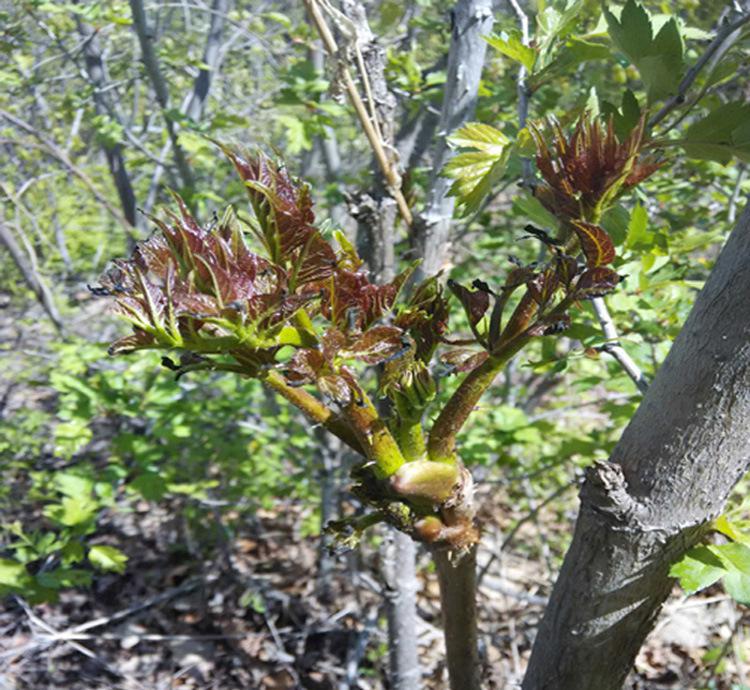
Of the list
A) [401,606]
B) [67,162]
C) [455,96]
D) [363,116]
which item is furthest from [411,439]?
[67,162]

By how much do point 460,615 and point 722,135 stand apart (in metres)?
0.66

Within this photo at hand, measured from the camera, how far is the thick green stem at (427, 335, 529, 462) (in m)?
0.65

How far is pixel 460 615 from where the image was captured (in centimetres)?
84

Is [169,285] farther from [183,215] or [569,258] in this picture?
[569,258]

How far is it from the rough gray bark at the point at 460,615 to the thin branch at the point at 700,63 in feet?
1.88

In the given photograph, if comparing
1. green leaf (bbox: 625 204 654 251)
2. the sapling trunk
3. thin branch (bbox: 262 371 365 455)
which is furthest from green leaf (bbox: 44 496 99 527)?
green leaf (bbox: 625 204 654 251)

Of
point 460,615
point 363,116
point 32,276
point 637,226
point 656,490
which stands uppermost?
point 363,116

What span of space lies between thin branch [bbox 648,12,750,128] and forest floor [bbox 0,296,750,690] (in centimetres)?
219

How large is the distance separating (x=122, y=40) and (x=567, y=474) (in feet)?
16.7

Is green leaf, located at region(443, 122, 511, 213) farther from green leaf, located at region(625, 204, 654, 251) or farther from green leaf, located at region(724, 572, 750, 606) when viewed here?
green leaf, located at region(724, 572, 750, 606)

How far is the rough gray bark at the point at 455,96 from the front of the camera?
4.02ft

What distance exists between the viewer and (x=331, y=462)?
10.00 ft

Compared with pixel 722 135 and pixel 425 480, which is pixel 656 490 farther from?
pixel 722 135

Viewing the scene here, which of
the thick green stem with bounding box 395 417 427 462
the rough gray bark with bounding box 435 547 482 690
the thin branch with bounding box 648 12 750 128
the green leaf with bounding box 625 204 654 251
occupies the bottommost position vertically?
the rough gray bark with bounding box 435 547 482 690
